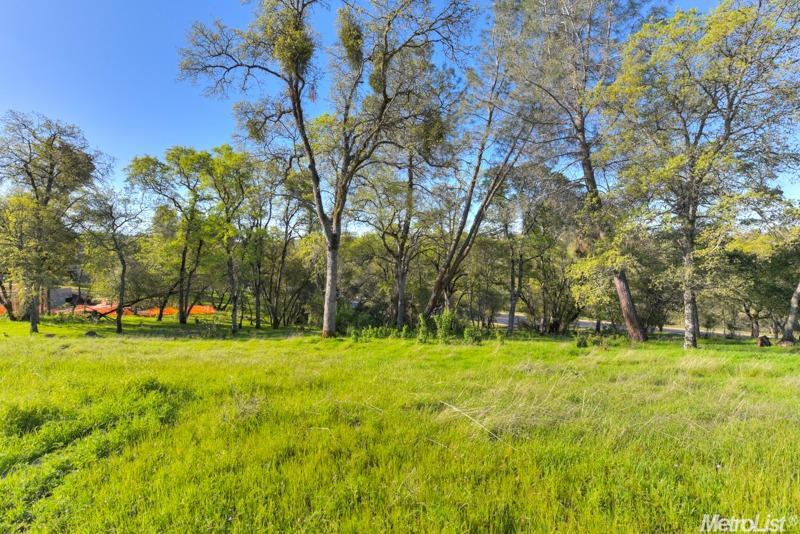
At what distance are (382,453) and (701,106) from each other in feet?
45.4

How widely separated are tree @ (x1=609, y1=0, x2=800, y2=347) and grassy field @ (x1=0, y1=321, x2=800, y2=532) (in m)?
6.63

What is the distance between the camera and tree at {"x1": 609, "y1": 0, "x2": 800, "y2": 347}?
8977 millimetres

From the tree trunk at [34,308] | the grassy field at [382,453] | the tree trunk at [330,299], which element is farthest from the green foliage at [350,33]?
the tree trunk at [34,308]

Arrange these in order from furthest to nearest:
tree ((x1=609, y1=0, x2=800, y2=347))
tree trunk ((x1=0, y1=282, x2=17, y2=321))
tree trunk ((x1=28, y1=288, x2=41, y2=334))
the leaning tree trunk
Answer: tree trunk ((x1=0, y1=282, x2=17, y2=321)) < tree trunk ((x1=28, y1=288, x2=41, y2=334)) < the leaning tree trunk < tree ((x1=609, y1=0, x2=800, y2=347))

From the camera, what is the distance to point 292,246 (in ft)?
97.6

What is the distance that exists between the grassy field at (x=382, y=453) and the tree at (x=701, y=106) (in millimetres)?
6634

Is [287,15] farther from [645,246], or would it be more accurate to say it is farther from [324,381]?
[645,246]

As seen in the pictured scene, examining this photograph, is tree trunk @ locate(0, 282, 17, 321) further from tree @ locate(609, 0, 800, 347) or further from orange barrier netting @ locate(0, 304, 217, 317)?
tree @ locate(609, 0, 800, 347)

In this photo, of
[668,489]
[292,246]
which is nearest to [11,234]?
[292,246]

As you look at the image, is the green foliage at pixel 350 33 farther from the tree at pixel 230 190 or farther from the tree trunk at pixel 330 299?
the tree at pixel 230 190

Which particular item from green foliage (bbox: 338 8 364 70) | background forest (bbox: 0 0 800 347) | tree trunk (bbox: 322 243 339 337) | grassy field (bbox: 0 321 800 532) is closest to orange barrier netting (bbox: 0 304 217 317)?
background forest (bbox: 0 0 800 347)

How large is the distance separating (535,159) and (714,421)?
1345 cm

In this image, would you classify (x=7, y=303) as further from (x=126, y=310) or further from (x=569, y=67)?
(x=569, y=67)

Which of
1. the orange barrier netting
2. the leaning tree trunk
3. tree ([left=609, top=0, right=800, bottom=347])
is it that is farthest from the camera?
the orange barrier netting
